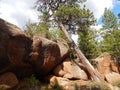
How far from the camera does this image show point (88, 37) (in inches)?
1517

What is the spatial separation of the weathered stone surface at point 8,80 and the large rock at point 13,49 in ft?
1.75

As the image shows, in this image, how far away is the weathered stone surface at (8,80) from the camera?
21.6 m

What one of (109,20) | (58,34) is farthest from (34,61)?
(109,20)

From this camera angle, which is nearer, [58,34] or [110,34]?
[58,34]

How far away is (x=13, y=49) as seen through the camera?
22047 millimetres

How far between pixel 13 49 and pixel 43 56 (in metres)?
3.90

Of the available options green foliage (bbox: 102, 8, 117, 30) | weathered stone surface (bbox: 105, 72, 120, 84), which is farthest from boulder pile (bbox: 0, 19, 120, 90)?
green foliage (bbox: 102, 8, 117, 30)

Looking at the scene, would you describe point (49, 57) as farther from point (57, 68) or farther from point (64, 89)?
point (64, 89)

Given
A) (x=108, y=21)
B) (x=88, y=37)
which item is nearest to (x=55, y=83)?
(x=88, y=37)

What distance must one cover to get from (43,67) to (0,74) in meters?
4.71

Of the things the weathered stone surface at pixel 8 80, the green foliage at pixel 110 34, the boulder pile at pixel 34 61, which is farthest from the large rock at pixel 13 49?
the green foliage at pixel 110 34

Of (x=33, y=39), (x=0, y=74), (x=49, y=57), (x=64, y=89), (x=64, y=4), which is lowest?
(x=64, y=89)

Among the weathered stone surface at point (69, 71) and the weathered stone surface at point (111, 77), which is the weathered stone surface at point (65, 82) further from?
the weathered stone surface at point (111, 77)

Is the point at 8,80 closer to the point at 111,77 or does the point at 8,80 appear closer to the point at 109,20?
the point at 111,77
